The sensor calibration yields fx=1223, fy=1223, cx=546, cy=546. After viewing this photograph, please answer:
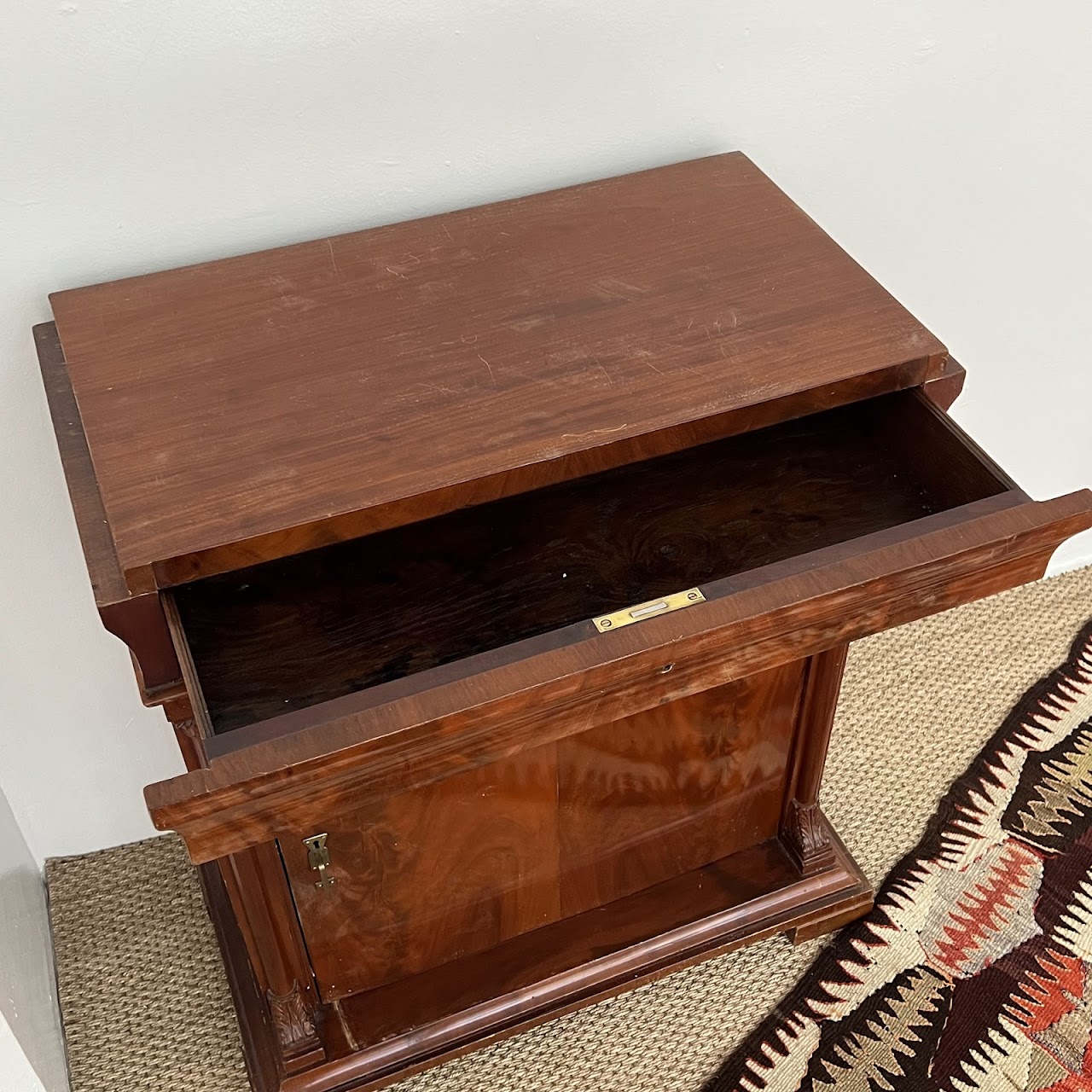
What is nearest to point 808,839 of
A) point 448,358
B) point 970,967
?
point 970,967

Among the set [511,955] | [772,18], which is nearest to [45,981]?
[511,955]

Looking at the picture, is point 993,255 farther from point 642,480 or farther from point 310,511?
point 310,511

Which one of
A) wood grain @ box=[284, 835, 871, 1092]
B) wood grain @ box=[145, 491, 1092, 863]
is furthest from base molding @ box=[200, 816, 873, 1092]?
wood grain @ box=[145, 491, 1092, 863]

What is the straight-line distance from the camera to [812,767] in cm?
101

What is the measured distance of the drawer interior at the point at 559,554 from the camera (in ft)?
2.49

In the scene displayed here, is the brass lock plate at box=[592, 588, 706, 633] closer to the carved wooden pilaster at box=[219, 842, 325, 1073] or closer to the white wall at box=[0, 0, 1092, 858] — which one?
the carved wooden pilaster at box=[219, 842, 325, 1073]

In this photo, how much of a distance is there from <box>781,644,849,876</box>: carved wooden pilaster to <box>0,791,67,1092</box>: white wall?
614mm

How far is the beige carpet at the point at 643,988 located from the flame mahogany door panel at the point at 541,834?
0.12 metres

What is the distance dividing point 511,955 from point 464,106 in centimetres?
67

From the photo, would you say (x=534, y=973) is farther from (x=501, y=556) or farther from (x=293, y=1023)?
(x=501, y=556)

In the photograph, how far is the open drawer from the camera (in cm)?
60

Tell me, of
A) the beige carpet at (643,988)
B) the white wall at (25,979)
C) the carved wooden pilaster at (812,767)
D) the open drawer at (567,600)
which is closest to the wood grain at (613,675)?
the open drawer at (567,600)

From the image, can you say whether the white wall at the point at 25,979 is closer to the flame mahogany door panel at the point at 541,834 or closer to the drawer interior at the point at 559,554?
the flame mahogany door panel at the point at 541,834

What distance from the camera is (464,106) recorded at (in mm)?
873
